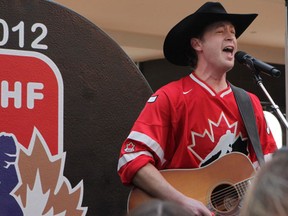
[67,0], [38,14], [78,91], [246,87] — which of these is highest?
[38,14]

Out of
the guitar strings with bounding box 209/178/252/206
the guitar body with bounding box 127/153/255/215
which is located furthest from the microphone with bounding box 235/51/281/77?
the guitar strings with bounding box 209/178/252/206

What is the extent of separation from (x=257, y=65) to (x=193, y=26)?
356 millimetres

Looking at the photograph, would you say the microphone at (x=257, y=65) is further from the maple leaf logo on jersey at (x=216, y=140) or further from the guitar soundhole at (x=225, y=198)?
the guitar soundhole at (x=225, y=198)

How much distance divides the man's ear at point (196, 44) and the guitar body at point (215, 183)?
1.94 feet

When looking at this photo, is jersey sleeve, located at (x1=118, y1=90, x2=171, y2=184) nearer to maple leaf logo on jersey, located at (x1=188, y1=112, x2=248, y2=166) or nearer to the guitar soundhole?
maple leaf logo on jersey, located at (x1=188, y1=112, x2=248, y2=166)

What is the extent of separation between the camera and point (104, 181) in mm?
2818

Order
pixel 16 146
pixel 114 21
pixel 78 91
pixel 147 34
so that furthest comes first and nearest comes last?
pixel 147 34
pixel 114 21
pixel 78 91
pixel 16 146

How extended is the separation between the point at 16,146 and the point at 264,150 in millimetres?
1137

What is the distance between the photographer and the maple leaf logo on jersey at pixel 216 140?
8.66 ft

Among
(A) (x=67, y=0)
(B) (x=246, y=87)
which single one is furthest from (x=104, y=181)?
(B) (x=246, y=87)

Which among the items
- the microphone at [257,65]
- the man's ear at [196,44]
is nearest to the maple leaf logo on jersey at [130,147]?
the man's ear at [196,44]

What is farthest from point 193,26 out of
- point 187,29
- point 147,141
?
point 147,141

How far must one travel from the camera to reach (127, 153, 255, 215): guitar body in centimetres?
260

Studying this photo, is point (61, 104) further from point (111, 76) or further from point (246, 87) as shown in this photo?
point (246, 87)
